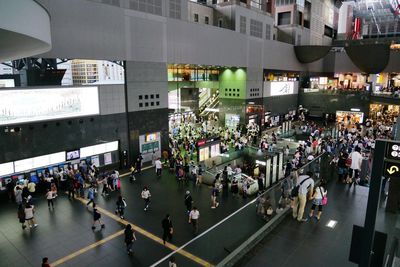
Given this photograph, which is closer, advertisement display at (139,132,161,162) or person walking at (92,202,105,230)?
person walking at (92,202,105,230)

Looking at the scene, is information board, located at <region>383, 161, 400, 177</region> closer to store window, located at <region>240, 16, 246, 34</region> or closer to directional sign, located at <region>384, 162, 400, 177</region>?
directional sign, located at <region>384, 162, 400, 177</region>

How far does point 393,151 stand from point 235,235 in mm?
4701

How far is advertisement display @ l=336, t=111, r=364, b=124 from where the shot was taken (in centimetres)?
3598

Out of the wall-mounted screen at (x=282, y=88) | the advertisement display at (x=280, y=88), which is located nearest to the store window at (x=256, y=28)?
the advertisement display at (x=280, y=88)

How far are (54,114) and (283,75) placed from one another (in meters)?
30.8

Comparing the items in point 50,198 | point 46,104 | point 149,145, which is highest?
point 46,104

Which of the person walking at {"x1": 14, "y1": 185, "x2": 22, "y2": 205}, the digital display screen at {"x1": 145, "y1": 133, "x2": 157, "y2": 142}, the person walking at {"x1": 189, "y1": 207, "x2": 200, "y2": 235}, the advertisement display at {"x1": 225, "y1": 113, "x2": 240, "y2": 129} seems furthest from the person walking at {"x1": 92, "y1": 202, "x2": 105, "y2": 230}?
the advertisement display at {"x1": 225, "y1": 113, "x2": 240, "y2": 129}

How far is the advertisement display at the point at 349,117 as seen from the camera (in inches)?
1417

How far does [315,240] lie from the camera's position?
8.45m

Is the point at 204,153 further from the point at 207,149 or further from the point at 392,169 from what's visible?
the point at 392,169

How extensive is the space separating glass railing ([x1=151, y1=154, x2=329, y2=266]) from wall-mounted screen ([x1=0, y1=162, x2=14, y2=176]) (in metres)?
10.3

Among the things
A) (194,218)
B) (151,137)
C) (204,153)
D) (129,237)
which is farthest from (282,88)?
(129,237)

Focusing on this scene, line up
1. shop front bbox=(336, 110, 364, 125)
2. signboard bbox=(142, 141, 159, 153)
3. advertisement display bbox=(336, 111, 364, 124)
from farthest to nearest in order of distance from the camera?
advertisement display bbox=(336, 111, 364, 124) < shop front bbox=(336, 110, 364, 125) < signboard bbox=(142, 141, 159, 153)

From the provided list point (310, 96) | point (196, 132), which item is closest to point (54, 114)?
point (196, 132)
